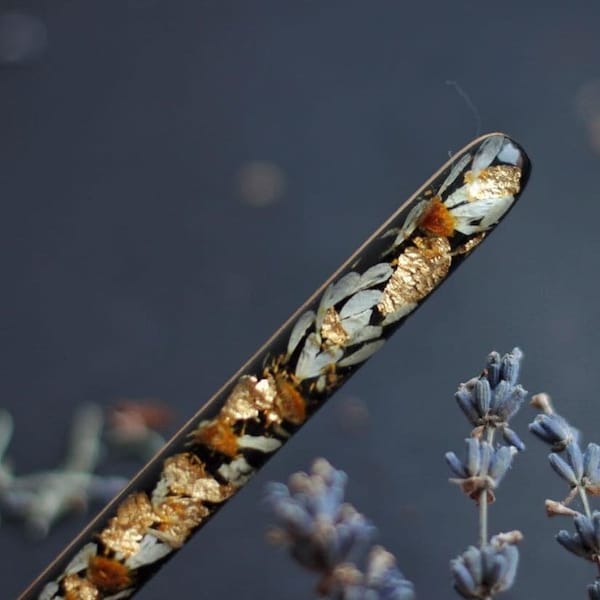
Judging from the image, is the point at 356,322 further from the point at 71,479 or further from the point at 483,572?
the point at 71,479

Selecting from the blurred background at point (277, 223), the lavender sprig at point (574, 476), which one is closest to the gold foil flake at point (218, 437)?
the lavender sprig at point (574, 476)

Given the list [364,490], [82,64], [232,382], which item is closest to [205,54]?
[82,64]

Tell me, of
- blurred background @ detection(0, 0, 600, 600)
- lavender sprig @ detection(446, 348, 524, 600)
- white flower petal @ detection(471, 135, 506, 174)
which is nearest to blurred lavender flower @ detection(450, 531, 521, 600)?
lavender sprig @ detection(446, 348, 524, 600)

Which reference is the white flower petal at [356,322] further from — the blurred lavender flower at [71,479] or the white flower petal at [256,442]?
the blurred lavender flower at [71,479]

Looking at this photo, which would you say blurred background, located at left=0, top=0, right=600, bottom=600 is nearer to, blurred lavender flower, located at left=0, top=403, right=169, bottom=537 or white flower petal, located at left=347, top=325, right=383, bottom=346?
blurred lavender flower, located at left=0, top=403, right=169, bottom=537

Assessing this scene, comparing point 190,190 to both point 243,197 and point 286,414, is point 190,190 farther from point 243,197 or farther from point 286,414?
point 286,414

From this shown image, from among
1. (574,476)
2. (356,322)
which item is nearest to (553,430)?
(574,476)
